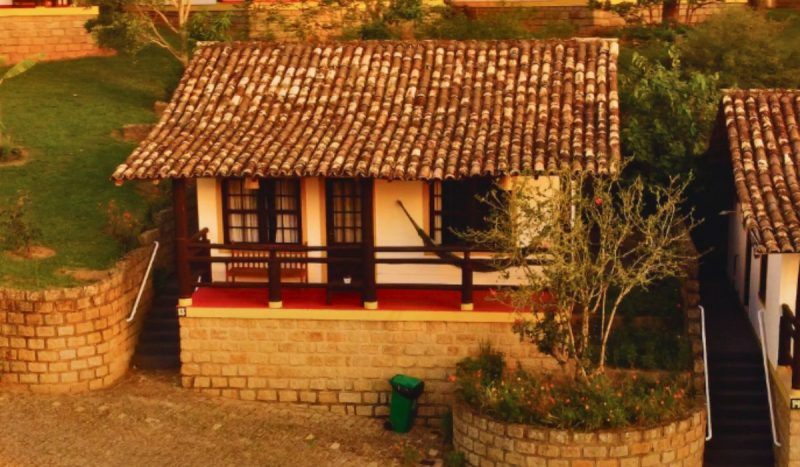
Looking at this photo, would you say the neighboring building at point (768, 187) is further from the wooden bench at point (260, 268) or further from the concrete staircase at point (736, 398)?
the wooden bench at point (260, 268)

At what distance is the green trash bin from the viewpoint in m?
21.4

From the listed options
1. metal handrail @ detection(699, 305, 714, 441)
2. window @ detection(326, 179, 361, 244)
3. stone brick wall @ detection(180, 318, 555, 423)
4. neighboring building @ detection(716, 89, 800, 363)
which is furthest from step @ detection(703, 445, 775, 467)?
window @ detection(326, 179, 361, 244)

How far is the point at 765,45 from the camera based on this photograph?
101 feet

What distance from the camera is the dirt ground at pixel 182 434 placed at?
20281 mm

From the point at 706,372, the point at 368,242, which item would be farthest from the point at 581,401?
the point at 368,242

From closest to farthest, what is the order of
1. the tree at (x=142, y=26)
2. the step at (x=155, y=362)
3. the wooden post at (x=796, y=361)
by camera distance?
the wooden post at (x=796, y=361), the step at (x=155, y=362), the tree at (x=142, y=26)

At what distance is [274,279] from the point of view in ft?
72.7

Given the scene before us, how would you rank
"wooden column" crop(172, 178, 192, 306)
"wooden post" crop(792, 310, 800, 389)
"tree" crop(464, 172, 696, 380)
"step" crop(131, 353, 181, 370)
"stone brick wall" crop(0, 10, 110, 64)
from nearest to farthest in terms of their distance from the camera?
1. "wooden post" crop(792, 310, 800, 389)
2. "tree" crop(464, 172, 696, 380)
3. "wooden column" crop(172, 178, 192, 306)
4. "step" crop(131, 353, 181, 370)
5. "stone brick wall" crop(0, 10, 110, 64)

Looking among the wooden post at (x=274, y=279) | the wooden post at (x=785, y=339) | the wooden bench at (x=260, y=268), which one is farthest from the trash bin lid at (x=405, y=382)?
the wooden post at (x=785, y=339)

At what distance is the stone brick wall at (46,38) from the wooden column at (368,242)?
1948 centimetres

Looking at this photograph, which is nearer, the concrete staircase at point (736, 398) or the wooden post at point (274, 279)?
the concrete staircase at point (736, 398)

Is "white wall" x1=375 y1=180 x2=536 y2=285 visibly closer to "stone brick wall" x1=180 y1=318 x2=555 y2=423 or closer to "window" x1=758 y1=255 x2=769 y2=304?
"stone brick wall" x1=180 y1=318 x2=555 y2=423

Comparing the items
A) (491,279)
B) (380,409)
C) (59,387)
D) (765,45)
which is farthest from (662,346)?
(765,45)

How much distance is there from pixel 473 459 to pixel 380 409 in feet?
9.07
